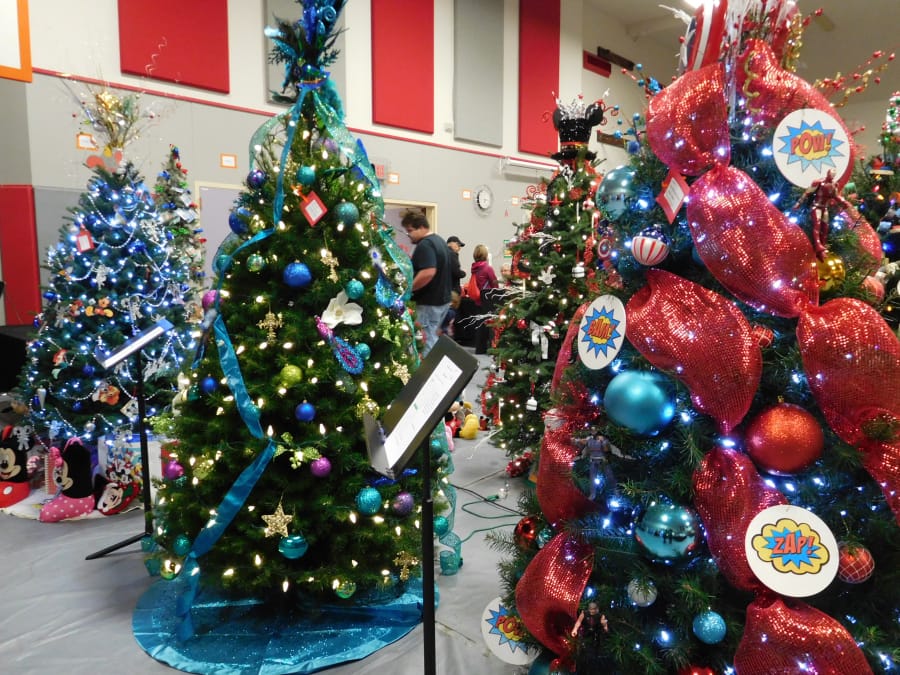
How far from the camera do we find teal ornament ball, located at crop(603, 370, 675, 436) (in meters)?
1.36

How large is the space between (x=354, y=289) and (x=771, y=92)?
1398 millimetres

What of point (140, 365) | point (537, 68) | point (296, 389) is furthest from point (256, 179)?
point (537, 68)

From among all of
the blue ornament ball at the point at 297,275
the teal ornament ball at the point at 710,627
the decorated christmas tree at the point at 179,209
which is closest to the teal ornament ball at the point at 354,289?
the blue ornament ball at the point at 297,275

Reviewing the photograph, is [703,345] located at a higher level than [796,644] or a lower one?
higher

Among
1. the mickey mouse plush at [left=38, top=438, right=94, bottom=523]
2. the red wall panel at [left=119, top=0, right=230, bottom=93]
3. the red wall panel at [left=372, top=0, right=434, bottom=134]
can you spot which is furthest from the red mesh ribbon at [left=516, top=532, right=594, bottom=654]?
the red wall panel at [left=372, top=0, right=434, bottom=134]

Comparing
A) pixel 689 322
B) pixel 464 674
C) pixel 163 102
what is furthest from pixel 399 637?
pixel 163 102

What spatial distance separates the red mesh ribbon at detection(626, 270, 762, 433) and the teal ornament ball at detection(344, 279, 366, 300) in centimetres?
107

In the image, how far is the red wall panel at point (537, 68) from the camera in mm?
9852

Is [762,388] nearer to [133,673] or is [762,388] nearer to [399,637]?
[399,637]

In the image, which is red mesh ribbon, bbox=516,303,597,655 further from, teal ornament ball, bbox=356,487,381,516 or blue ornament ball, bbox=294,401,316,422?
blue ornament ball, bbox=294,401,316,422

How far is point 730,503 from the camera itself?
1.28 m

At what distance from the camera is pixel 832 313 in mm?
1254

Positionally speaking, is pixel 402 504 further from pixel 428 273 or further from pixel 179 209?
pixel 179 209

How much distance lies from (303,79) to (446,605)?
7.13 ft
